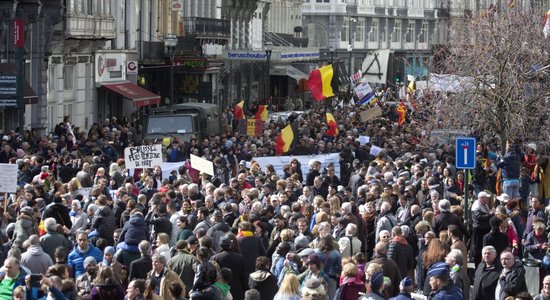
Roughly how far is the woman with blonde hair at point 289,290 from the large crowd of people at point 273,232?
0.08ft

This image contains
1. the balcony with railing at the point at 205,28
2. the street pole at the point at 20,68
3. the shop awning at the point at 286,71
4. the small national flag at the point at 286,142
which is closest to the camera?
the street pole at the point at 20,68

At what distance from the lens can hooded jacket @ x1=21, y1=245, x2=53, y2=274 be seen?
18203 mm


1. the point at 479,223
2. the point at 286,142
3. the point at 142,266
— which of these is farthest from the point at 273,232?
the point at 286,142

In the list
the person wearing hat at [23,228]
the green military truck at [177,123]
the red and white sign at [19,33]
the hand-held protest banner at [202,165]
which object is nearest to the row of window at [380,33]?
the green military truck at [177,123]

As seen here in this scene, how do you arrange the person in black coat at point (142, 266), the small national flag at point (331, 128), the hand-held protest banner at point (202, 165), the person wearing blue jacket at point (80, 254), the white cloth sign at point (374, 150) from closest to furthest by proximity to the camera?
the person in black coat at point (142, 266)
the person wearing blue jacket at point (80, 254)
the hand-held protest banner at point (202, 165)
the white cloth sign at point (374, 150)
the small national flag at point (331, 128)

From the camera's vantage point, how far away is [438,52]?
45.7 m

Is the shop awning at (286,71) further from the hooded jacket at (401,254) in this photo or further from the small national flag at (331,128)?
the hooded jacket at (401,254)

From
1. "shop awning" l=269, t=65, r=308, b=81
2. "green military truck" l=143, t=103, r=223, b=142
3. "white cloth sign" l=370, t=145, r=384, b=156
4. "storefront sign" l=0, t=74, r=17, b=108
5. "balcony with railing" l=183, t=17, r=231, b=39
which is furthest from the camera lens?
"shop awning" l=269, t=65, r=308, b=81

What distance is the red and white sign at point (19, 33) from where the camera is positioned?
3912 cm

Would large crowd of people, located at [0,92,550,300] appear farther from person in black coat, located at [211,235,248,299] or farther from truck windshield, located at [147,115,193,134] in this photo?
truck windshield, located at [147,115,193,134]

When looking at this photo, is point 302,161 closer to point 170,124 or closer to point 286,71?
point 170,124

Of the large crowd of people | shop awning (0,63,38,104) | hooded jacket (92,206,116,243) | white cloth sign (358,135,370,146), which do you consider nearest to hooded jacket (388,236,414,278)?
the large crowd of people

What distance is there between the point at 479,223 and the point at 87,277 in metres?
7.68

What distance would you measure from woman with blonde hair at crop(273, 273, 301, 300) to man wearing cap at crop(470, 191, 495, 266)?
6.95 metres
